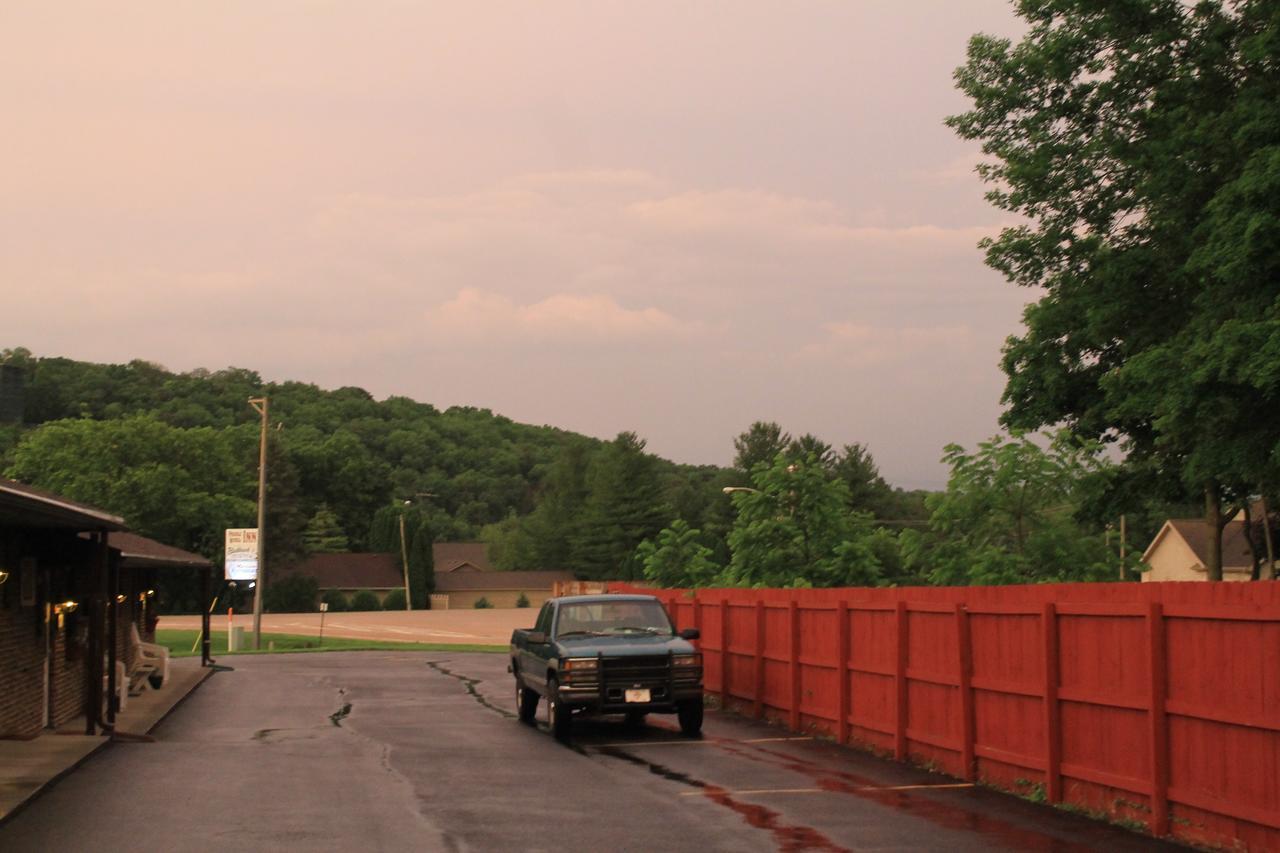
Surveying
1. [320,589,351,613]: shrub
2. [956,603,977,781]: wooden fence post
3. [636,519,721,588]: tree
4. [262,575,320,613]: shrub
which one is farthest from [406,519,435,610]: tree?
[956,603,977,781]: wooden fence post

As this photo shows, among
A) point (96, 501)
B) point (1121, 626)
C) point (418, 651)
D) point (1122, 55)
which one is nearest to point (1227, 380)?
point (1122, 55)

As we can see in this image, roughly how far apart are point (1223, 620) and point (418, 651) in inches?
1791

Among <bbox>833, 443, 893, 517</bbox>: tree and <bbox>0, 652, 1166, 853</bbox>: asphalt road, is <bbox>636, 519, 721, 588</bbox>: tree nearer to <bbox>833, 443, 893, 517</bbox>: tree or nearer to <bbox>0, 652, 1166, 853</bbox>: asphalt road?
<bbox>0, 652, 1166, 853</bbox>: asphalt road

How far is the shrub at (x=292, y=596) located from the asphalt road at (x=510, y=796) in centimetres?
9075

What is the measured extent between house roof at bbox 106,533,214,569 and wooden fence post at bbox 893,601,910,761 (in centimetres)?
1332

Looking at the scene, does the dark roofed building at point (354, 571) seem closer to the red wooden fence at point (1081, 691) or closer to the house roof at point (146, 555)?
the house roof at point (146, 555)

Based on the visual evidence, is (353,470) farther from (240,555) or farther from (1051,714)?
(1051,714)

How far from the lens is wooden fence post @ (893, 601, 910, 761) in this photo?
52.0 feet

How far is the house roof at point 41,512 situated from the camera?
488 inches

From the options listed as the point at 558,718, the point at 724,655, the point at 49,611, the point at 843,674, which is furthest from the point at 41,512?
the point at 724,655

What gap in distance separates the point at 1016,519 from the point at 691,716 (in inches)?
550

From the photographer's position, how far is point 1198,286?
28.8 m

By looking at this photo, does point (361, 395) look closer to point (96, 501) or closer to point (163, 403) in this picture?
point (163, 403)

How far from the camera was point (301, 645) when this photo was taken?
60562 millimetres
